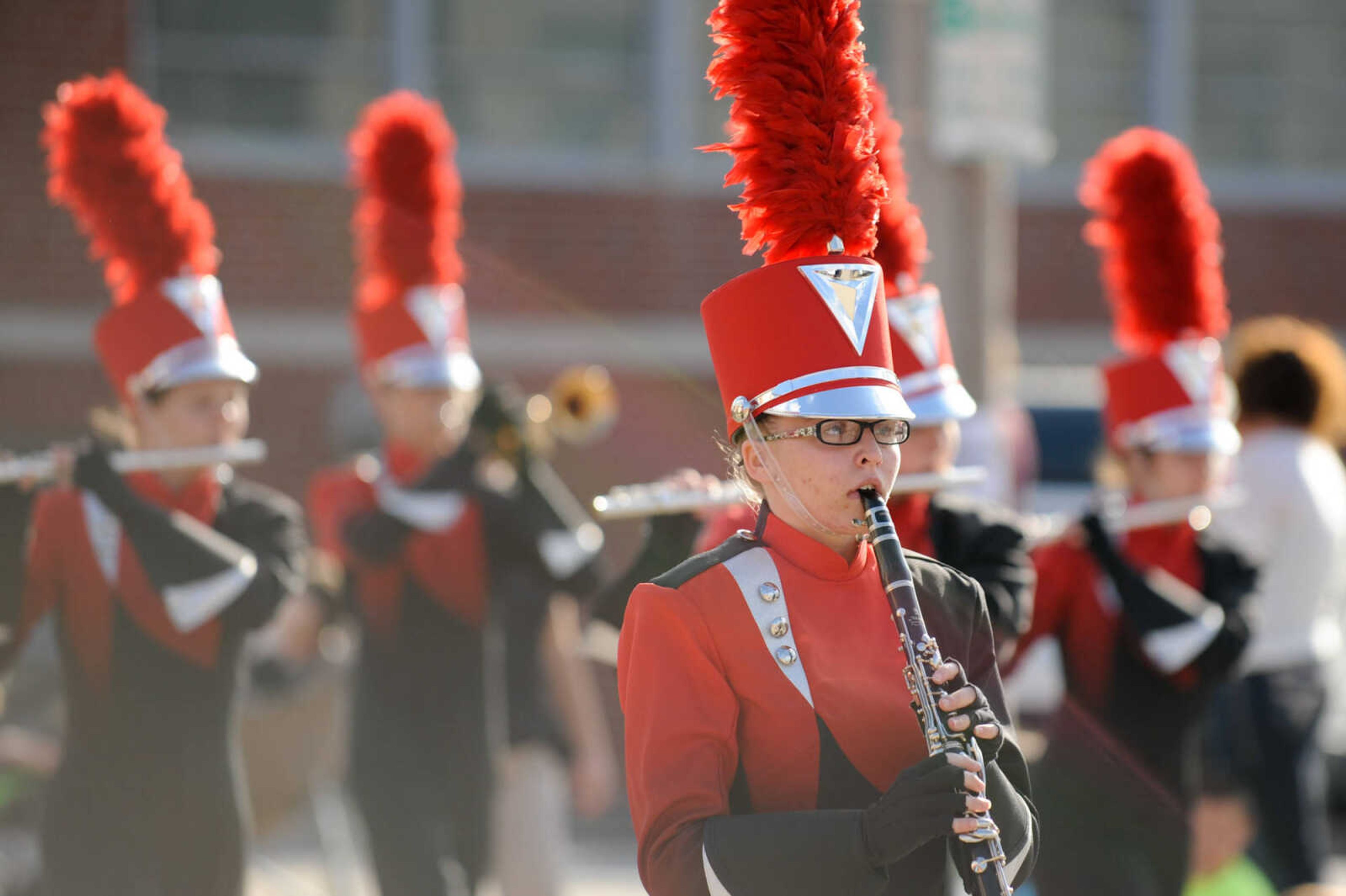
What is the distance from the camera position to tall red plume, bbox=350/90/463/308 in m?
5.57

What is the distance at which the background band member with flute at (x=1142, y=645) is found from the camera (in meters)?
4.23

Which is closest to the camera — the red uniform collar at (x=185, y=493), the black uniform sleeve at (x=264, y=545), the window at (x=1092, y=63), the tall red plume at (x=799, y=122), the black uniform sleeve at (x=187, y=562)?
the tall red plume at (x=799, y=122)

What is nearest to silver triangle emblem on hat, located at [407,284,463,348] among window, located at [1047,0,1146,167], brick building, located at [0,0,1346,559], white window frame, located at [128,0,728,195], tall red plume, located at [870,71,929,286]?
tall red plume, located at [870,71,929,286]

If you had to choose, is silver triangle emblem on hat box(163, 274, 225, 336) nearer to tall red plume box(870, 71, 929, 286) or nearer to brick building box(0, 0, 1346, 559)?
tall red plume box(870, 71, 929, 286)

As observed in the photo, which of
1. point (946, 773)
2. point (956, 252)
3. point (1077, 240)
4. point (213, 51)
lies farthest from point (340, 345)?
point (946, 773)

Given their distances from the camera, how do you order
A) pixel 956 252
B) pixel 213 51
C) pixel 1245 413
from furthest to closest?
pixel 213 51, pixel 1245 413, pixel 956 252

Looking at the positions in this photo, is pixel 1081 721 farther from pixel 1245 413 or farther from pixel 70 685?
pixel 70 685

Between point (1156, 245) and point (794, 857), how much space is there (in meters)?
3.18

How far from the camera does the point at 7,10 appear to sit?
31.2 feet

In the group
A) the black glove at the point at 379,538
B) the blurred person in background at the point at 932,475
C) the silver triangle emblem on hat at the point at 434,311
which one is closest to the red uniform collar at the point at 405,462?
the black glove at the point at 379,538

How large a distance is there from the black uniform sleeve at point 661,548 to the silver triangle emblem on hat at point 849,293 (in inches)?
48.9

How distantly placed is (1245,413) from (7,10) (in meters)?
7.11

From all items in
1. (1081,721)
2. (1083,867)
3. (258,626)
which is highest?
(258,626)

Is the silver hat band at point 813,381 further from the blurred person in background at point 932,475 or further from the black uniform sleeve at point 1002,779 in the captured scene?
the blurred person in background at point 932,475
